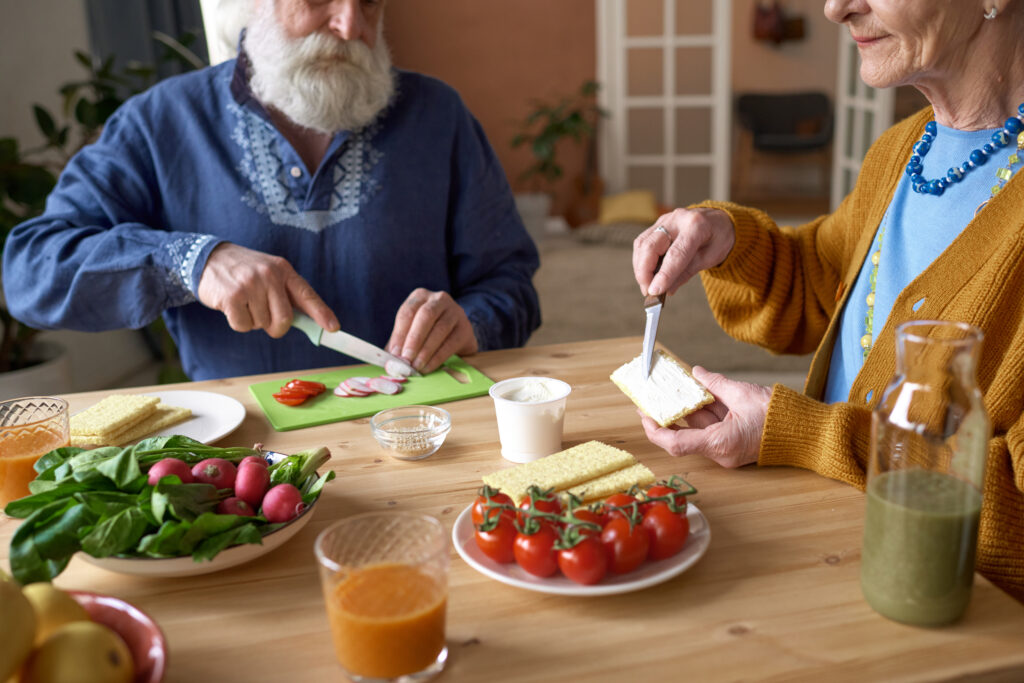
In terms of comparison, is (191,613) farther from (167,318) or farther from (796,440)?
(167,318)

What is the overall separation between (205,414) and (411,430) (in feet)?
1.29

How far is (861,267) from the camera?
1509 mm

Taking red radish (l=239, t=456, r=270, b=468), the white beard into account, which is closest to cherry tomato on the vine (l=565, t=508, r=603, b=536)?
red radish (l=239, t=456, r=270, b=468)

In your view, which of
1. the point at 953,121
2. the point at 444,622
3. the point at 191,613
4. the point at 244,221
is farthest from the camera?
the point at 244,221

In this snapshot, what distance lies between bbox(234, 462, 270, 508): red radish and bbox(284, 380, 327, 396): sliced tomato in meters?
0.48

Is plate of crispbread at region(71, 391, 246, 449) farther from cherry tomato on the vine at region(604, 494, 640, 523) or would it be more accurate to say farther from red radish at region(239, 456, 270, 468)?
cherry tomato on the vine at region(604, 494, 640, 523)

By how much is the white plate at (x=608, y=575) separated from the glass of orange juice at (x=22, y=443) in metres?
0.58

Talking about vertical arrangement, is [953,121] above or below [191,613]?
above

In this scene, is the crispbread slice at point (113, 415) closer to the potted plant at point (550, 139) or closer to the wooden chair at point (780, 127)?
the potted plant at point (550, 139)

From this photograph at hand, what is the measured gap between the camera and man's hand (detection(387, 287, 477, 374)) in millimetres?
1632

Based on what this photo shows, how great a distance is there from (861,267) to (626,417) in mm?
510

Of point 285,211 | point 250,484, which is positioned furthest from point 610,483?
point 285,211

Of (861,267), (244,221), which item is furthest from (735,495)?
(244,221)

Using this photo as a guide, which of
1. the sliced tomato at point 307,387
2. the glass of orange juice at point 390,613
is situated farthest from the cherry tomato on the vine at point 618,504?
the sliced tomato at point 307,387
